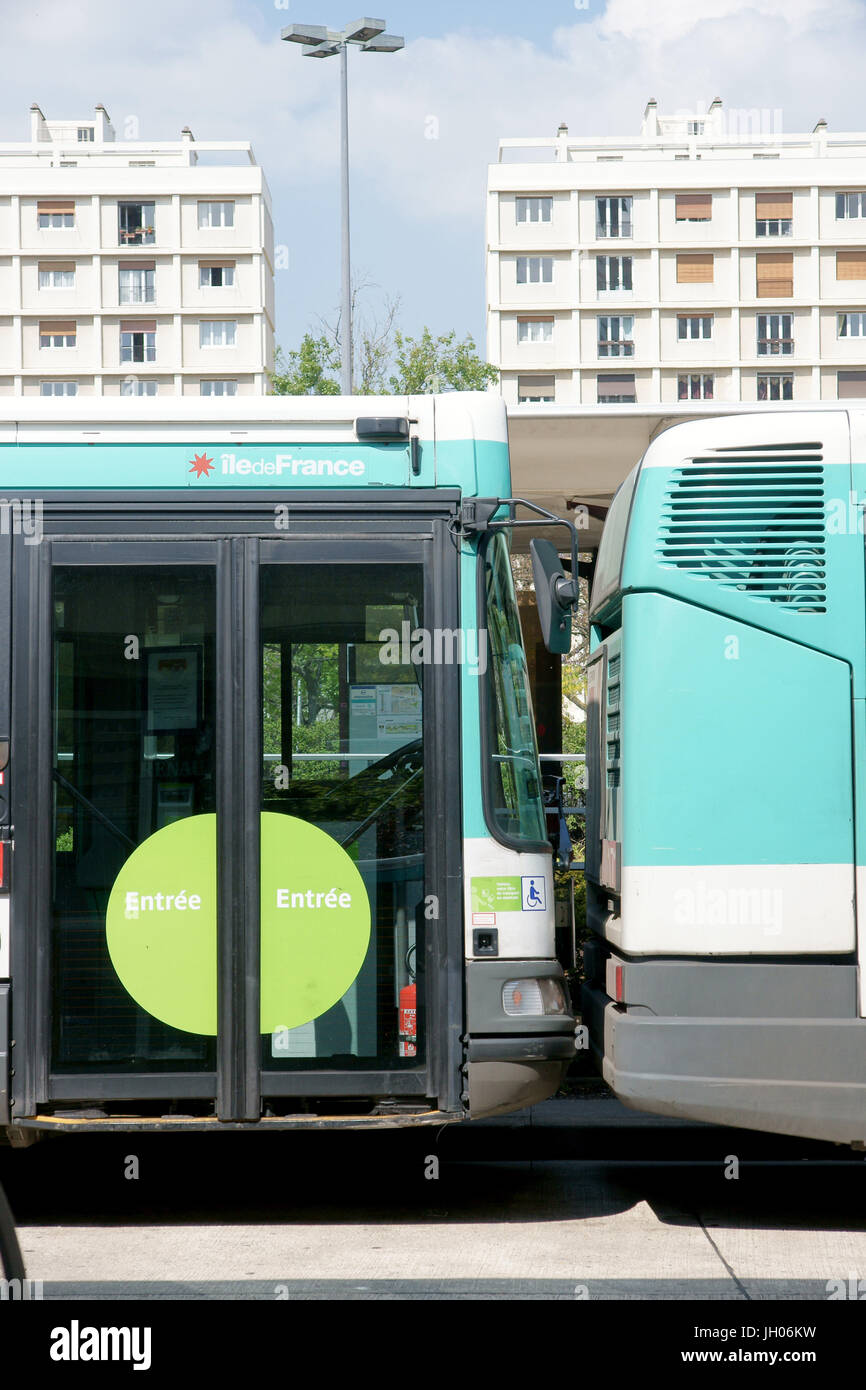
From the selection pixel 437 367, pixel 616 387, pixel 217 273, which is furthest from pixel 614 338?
pixel 437 367

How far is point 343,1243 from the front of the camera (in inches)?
216

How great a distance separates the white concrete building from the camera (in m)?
75.9

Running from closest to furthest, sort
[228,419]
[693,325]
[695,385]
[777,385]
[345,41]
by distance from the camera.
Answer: [228,419] → [345,41] → [695,385] → [693,325] → [777,385]

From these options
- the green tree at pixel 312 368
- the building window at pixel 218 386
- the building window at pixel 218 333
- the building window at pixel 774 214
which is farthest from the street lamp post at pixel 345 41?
the building window at pixel 774 214

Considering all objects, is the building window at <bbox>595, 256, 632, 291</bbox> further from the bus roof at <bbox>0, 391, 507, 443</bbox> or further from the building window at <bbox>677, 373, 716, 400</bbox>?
the bus roof at <bbox>0, 391, 507, 443</bbox>

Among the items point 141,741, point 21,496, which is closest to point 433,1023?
point 141,741

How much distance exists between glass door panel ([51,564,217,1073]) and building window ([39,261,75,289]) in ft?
252

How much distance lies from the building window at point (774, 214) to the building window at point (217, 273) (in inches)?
1141

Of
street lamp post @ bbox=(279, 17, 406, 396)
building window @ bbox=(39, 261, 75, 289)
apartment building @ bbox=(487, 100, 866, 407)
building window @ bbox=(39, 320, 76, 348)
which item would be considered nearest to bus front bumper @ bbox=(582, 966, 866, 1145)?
street lamp post @ bbox=(279, 17, 406, 396)

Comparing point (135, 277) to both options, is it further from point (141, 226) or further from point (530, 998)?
point (530, 998)

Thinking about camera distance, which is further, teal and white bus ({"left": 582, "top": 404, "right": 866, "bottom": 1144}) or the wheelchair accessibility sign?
the wheelchair accessibility sign

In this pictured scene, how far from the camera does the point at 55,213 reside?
7731 centimetres

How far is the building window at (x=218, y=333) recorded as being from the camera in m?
75.9

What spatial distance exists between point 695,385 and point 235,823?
73.6 m
